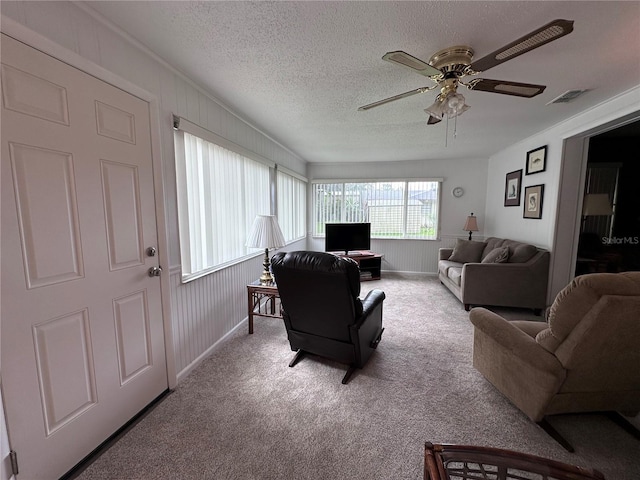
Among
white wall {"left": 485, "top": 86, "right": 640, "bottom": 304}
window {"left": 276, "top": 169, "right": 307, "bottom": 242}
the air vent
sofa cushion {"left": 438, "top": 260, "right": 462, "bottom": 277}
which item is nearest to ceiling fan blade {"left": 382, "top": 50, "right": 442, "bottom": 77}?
the air vent

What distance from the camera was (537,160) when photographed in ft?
11.7

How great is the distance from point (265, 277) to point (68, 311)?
169 cm

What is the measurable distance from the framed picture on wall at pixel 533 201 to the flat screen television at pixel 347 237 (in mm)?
2442

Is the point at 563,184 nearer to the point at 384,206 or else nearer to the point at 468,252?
the point at 468,252

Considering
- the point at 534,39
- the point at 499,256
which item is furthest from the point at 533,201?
the point at 534,39

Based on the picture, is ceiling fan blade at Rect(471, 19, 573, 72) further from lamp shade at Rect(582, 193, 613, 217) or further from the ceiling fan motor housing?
lamp shade at Rect(582, 193, 613, 217)

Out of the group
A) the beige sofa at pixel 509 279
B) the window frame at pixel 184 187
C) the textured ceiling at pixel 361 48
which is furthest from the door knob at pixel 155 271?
the beige sofa at pixel 509 279

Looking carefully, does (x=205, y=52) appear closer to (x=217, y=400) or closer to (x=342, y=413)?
(x=217, y=400)

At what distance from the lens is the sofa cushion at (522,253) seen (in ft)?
11.2

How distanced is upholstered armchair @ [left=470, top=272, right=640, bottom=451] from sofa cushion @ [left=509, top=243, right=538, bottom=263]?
209cm

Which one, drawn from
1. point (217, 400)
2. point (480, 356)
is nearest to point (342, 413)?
point (217, 400)

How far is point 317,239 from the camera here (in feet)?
19.2

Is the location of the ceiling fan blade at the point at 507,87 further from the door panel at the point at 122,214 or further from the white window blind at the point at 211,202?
the door panel at the point at 122,214

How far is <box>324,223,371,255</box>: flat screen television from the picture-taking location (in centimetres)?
500
